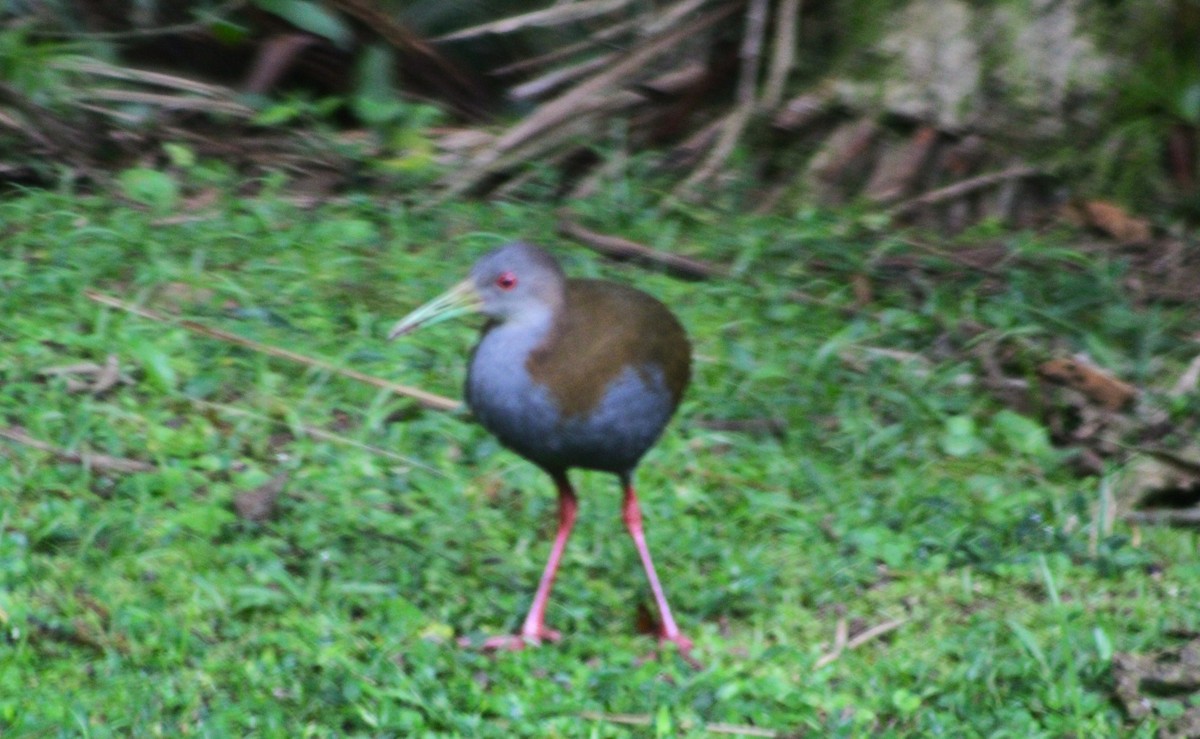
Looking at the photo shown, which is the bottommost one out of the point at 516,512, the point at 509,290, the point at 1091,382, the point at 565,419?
the point at 516,512

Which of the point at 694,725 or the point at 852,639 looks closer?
the point at 694,725

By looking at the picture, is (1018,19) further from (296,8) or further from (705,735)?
(705,735)

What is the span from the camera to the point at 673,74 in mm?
8055

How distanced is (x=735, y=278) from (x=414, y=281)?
51.5 inches

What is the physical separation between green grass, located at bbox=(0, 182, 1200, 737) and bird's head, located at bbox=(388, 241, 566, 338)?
75 centimetres

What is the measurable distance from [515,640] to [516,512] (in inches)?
34.9

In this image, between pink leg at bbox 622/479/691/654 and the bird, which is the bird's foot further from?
pink leg at bbox 622/479/691/654

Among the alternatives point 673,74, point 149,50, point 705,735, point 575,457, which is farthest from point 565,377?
point 149,50

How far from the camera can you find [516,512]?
5676mm

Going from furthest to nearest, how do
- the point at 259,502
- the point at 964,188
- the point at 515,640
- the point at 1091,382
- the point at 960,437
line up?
the point at 964,188 → the point at 1091,382 → the point at 960,437 → the point at 259,502 → the point at 515,640

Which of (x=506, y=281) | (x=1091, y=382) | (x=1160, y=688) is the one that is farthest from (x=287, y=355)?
(x=1160, y=688)

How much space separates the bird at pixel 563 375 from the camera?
4742mm

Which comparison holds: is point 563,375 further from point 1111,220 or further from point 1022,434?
point 1111,220

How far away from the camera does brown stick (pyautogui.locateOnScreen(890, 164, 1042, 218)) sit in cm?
771
